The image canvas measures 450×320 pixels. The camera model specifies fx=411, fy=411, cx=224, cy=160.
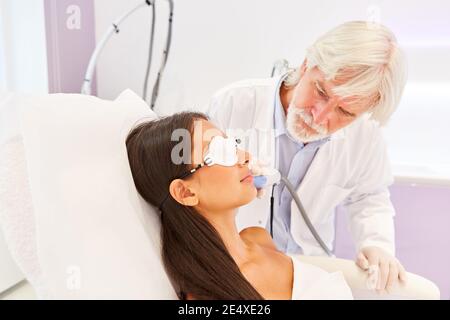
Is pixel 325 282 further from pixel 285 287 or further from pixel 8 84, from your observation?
pixel 8 84

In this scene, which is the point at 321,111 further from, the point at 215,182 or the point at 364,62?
the point at 215,182

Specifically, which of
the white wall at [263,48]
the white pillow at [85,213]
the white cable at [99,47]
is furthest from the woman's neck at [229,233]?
the white cable at [99,47]

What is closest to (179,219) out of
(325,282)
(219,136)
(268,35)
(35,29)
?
(219,136)

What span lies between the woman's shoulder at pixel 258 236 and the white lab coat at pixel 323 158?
0.06m

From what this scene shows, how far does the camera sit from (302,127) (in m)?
0.96

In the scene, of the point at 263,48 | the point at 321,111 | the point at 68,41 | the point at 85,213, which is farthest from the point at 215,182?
the point at 68,41

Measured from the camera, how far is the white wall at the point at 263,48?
0.98m

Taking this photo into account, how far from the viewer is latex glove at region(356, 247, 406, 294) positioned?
0.82m

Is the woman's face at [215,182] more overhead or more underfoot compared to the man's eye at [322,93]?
more underfoot

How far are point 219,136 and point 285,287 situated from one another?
0.30 metres

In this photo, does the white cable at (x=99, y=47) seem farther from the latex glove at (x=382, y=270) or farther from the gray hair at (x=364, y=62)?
the latex glove at (x=382, y=270)

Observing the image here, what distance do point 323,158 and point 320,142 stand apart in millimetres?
40

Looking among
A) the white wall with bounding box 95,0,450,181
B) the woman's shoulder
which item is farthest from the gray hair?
the woman's shoulder

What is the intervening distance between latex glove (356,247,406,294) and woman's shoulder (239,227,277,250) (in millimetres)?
196
